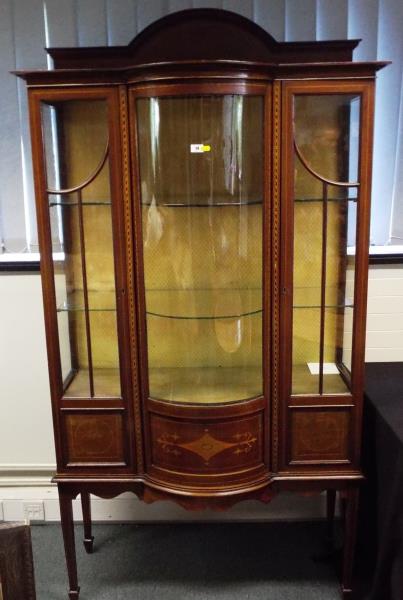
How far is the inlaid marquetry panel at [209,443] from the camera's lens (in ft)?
5.81

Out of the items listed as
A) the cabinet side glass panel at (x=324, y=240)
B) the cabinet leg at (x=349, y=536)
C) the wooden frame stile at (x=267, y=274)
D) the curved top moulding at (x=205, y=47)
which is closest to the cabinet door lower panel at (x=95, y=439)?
the wooden frame stile at (x=267, y=274)

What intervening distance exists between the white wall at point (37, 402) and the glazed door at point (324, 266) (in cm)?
45

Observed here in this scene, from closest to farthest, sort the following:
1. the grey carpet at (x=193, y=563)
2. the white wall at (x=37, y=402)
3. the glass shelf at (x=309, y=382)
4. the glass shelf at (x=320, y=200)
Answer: the glass shelf at (x=320, y=200)
the glass shelf at (x=309, y=382)
the grey carpet at (x=193, y=563)
the white wall at (x=37, y=402)

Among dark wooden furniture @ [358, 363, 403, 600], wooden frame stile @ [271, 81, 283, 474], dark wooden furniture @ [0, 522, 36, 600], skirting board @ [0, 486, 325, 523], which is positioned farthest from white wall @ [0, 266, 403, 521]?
dark wooden furniture @ [0, 522, 36, 600]

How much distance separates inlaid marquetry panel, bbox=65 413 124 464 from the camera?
6.12ft

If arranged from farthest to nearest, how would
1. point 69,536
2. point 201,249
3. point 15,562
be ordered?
point 69,536 < point 201,249 < point 15,562

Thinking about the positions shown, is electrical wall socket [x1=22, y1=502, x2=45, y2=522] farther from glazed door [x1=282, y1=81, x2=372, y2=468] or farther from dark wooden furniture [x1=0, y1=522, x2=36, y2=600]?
glazed door [x1=282, y1=81, x2=372, y2=468]

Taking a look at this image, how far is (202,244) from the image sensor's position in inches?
70.8

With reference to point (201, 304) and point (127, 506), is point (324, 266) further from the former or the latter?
point (127, 506)

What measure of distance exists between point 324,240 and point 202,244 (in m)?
0.36

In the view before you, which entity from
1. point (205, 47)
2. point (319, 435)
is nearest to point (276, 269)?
point (319, 435)

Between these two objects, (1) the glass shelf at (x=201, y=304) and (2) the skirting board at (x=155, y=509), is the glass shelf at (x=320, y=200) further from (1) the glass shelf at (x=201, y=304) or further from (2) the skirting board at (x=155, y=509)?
(2) the skirting board at (x=155, y=509)

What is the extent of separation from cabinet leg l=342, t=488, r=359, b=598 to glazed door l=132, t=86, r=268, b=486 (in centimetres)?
37

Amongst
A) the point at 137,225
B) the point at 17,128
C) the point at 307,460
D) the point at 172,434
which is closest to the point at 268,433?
the point at 307,460
